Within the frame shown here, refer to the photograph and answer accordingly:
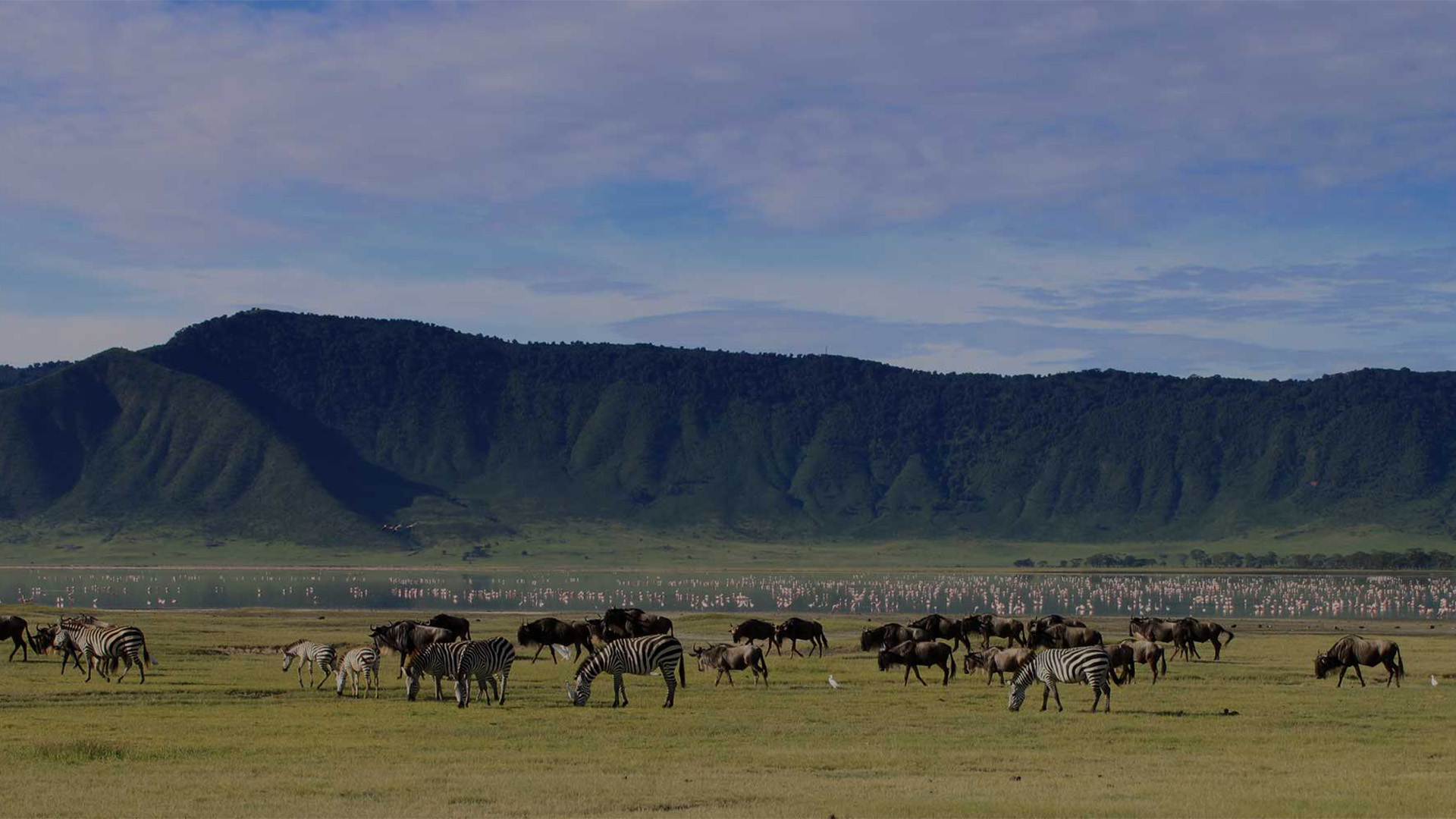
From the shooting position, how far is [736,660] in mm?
36562

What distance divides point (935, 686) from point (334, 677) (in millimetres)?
13691

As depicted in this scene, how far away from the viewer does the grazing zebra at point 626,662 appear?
3144 centimetres

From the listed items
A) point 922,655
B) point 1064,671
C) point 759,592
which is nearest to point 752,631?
point 922,655

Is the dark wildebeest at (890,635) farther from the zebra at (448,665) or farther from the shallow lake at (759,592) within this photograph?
the shallow lake at (759,592)

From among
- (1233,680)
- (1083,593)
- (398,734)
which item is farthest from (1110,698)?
(1083,593)

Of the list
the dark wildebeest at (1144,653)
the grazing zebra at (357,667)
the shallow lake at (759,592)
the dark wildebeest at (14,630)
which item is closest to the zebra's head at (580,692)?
the grazing zebra at (357,667)

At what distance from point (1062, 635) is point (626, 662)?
13204 millimetres

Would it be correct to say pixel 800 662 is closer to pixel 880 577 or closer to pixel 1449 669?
pixel 1449 669

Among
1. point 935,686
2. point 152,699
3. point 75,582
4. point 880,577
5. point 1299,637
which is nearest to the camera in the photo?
point 152,699

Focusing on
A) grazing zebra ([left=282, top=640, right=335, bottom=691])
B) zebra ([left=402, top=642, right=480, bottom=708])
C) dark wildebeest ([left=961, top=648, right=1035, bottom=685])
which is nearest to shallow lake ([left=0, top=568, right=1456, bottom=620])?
dark wildebeest ([left=961, top=648, right=1035, bottom=685])

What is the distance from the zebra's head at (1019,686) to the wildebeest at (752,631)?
14.6m

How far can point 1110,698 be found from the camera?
33.1m

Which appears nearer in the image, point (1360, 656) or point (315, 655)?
point (315, 655)

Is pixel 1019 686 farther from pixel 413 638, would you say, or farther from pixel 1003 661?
pixel 413 638
